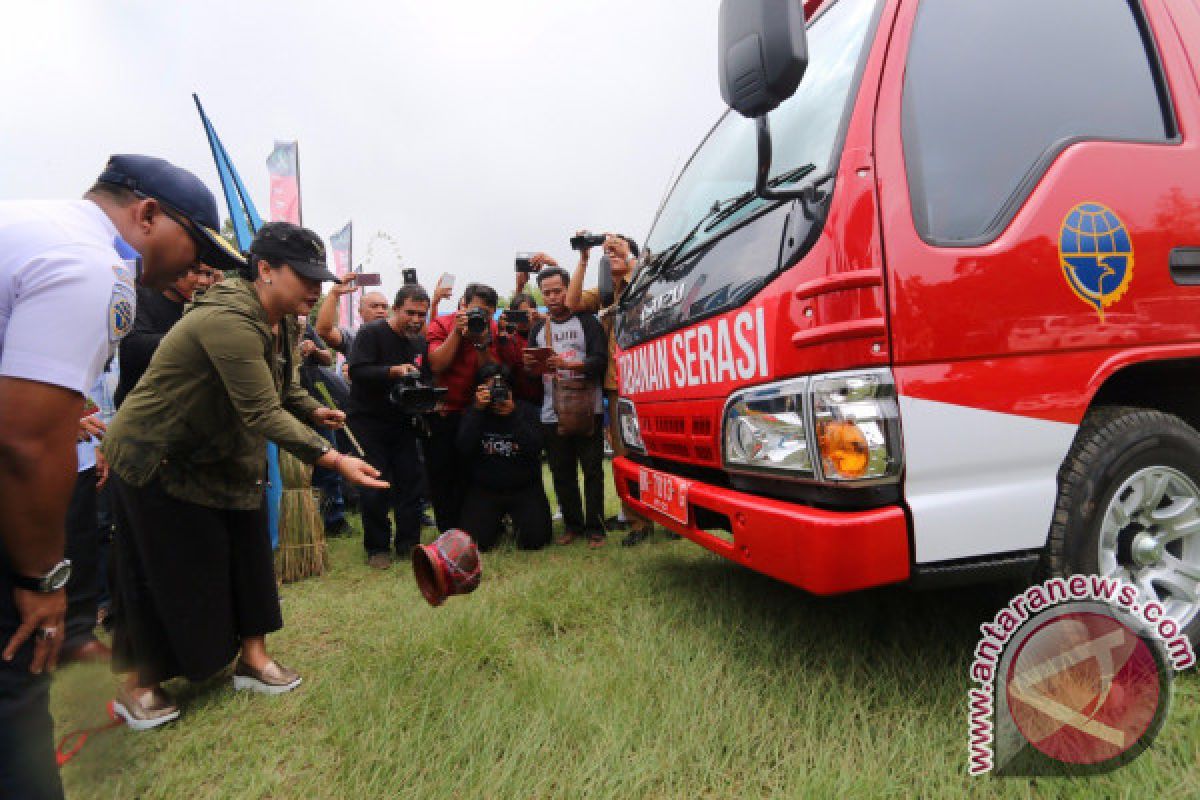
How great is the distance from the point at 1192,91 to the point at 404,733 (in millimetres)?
3027

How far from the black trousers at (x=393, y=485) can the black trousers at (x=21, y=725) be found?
2.77 m

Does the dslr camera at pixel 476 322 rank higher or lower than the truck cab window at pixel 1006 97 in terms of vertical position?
lower

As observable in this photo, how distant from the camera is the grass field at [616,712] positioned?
1.46 metres

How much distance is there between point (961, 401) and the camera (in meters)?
1.47

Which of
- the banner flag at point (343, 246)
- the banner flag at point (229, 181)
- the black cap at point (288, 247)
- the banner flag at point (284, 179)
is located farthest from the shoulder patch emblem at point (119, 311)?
the banner flag at point (343, 246)

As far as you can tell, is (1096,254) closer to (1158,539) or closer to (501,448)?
(1158,539)

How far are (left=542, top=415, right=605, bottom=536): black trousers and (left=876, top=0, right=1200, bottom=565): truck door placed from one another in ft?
8.55

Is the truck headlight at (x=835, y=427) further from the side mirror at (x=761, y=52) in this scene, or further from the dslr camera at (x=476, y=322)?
the dslr camera at (x=476, y=322)

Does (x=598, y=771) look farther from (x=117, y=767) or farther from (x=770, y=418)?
(x=117, y=767)

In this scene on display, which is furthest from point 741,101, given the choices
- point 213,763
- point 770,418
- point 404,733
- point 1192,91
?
point 213,763

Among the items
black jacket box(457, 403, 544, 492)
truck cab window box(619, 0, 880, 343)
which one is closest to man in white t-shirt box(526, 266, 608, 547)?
black jacket box(457, 403, 544, 492)

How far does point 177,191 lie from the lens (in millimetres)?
1292

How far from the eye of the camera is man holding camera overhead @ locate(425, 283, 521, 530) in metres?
3.94

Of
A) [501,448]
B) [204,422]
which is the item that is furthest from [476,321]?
[204,422]
